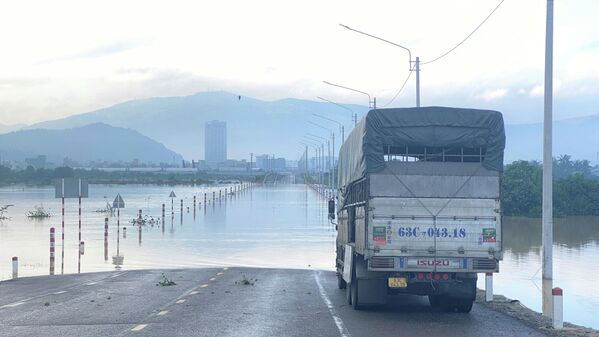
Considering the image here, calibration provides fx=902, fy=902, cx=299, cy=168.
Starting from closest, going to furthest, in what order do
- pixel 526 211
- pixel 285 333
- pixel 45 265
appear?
pixel 285 333
pixel 45 265
pixel 526 211

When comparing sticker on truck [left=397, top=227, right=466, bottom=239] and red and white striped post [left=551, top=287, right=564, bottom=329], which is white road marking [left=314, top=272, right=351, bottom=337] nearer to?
sticker on truck [left=397, top=227, right=466, bottom=239]

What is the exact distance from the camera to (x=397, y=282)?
17.2m

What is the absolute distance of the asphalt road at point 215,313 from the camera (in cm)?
1529

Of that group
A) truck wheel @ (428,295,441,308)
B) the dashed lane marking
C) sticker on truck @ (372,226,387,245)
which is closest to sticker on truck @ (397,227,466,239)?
sticker on truck @ (372,226,387,245)

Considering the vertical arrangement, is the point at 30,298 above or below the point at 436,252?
below

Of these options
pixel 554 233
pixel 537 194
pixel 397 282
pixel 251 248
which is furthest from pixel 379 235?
pixel 537 194

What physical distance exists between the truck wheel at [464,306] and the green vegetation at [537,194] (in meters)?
68.4

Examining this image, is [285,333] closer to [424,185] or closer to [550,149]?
[424,185]

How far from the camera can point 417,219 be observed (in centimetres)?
1716

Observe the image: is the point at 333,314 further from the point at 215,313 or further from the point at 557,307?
the point at 557,307

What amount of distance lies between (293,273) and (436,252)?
44.2 feet

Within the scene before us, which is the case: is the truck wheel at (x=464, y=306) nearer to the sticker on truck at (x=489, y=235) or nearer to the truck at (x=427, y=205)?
the truck at (x=427, y=205)

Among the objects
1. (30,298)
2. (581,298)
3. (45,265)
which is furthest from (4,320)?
(45,265)

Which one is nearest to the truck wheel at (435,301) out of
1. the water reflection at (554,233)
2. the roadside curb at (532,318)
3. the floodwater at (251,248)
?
the roadside curb at (532,318)
